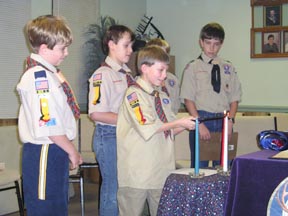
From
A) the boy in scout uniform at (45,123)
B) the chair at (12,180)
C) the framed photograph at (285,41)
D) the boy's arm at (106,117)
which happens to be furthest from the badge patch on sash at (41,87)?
the framed photograph at (285,41)

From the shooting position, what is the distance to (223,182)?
206cm

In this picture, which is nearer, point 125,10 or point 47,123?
point 47,123

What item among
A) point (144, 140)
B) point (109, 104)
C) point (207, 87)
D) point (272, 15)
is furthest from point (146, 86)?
point (272, 15)

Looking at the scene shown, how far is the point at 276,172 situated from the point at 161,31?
19.3 feet

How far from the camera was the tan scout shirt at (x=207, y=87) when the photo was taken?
3592mm

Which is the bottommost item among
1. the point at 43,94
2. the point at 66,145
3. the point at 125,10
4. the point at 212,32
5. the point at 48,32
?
the point at 66,145

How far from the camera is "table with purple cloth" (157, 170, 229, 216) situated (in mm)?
2039

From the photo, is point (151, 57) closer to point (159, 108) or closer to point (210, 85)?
point (159, 108)

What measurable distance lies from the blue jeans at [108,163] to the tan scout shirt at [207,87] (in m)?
0.92

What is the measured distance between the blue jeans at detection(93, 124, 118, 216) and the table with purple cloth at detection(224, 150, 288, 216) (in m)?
1.15

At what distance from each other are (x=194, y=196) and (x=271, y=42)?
492 centimetres

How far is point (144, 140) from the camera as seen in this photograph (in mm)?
2555

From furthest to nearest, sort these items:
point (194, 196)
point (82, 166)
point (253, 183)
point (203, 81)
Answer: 1. point (82, 166)
2. point (203, 81)
3. point (194, 196)
4. point (253, 183)

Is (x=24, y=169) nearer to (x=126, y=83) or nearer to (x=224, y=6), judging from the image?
(x=126, y=83)
